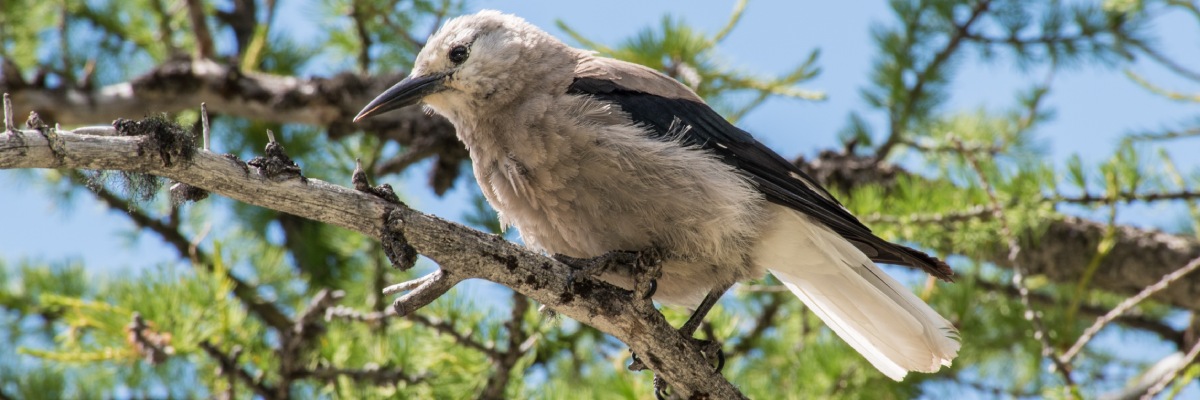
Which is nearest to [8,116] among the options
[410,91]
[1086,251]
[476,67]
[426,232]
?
[426,232]

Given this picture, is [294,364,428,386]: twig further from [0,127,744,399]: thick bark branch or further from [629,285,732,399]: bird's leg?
[0,127,744,399]: thick bark branch

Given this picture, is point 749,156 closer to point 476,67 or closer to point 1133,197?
point 476,67

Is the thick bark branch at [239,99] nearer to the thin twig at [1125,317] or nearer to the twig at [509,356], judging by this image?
the twig at [509,356]

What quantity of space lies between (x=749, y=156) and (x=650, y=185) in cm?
40

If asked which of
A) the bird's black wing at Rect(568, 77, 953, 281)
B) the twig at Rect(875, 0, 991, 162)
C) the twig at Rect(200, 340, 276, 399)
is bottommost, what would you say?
the twig at Rect(200, 340, 276, 399)

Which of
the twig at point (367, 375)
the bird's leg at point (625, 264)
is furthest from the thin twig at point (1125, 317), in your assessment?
the twig at point (367, 375)

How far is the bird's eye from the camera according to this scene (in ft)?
9.51

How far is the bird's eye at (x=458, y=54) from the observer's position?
2898 millimetres

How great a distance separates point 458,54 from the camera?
114 inches

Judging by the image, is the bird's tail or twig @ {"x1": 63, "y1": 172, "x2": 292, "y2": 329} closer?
the bird's tail

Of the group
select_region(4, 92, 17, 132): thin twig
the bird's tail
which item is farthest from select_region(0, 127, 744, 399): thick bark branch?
the bird's tail

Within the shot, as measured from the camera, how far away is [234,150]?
14.9 ft

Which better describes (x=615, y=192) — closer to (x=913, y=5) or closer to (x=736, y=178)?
(x=736, y=178)

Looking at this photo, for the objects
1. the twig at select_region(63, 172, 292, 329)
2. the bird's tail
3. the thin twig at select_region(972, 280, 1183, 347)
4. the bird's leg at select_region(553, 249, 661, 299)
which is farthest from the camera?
the thin twig at select_region(972, 280, 1183, 347)
